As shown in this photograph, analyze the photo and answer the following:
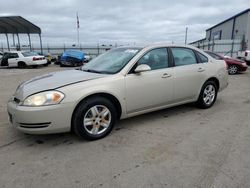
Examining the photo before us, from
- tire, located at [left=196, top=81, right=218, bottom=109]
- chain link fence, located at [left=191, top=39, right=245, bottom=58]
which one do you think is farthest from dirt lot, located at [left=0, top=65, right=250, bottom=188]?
chain link fence, located at [left=191, top=39, right=245, bottom=58]

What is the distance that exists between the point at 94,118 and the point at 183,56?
7.59 feet

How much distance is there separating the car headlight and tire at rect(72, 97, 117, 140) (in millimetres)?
322

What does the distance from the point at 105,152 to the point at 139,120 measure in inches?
52.9

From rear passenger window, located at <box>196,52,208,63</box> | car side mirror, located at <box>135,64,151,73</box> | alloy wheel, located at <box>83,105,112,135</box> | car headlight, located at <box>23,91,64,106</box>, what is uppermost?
rear passenger window, located at <box>196,52,208,63</box>

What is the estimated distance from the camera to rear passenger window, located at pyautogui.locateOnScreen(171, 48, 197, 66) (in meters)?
4.13

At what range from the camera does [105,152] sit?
2.89 metres

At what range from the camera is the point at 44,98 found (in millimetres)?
2850

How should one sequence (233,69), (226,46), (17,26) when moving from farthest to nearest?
(17,26) → (226,46) → (233,69)

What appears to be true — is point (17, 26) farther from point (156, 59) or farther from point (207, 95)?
point (207, 95)

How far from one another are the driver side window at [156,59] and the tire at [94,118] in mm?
1019

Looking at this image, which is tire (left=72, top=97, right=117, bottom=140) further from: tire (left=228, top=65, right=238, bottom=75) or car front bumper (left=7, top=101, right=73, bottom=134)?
tire (left=228, top=65, right=238, bottom=75)

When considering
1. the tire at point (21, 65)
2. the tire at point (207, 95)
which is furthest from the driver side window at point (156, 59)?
the tire at point (21, 65)

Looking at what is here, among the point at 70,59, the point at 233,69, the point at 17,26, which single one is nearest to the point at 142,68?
the point at 233,69

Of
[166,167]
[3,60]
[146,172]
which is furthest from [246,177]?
[3,60]
